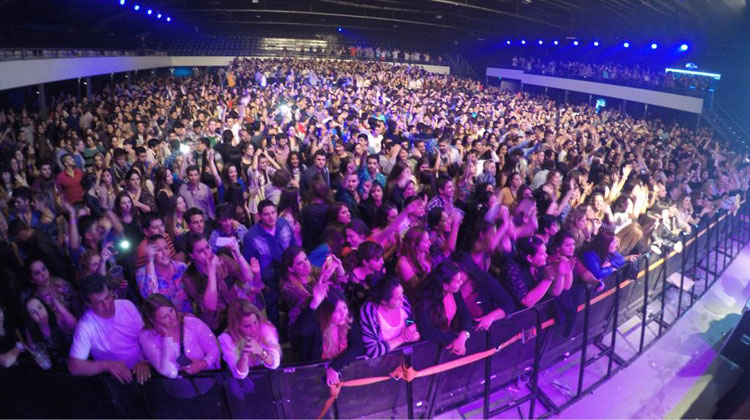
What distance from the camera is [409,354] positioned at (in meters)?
3.06

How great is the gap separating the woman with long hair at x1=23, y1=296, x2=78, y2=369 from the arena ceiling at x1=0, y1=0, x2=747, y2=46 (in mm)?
16224

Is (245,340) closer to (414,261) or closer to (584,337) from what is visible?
(414,261)

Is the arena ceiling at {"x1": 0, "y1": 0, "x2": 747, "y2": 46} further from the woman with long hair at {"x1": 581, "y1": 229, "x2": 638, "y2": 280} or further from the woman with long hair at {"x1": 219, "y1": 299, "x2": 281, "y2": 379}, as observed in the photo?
the woman with long hair at {"x1": 219, "y1": 299, "x2": 281, "y2": 379}

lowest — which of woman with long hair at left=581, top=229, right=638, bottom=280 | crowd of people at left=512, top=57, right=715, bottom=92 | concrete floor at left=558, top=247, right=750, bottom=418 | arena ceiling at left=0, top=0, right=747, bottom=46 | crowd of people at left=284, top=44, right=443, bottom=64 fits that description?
concrete floor at left=558, top=247, right=750, bottom=418

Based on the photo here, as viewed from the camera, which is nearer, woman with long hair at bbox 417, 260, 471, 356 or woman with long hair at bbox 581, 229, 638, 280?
woman with long hair at bbox 417, 260, 471, 356

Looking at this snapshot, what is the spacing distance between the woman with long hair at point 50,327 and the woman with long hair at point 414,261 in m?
2.32

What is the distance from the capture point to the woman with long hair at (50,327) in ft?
9.02

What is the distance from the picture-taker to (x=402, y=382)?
11.2 ft

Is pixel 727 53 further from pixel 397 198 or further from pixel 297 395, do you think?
pixel 297 395

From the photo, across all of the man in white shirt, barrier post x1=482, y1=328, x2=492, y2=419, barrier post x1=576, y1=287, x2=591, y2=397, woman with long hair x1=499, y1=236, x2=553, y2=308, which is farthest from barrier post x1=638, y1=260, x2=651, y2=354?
the man in white shirt

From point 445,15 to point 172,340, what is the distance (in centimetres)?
2296

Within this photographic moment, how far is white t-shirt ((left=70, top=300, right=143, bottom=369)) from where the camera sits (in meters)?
2.61

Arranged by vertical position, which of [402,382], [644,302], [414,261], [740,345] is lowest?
[740,345]

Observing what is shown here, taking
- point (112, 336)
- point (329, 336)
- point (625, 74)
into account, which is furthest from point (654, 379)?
point (625, 74)
